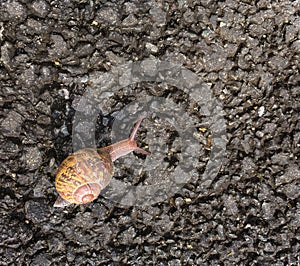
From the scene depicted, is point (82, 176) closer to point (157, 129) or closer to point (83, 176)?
point (83, 176)

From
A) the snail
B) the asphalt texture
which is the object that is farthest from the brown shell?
the asphalt texture

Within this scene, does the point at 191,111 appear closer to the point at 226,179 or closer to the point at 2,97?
the point at 226,179

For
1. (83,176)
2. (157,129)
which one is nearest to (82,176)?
(83,176)

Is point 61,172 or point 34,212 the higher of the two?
point 61,172

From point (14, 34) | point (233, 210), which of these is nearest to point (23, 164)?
point (14, 34)

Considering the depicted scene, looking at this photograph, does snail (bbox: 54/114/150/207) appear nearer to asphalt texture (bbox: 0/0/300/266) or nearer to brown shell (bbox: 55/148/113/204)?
brown shell (bbox: 55/148/113/204)

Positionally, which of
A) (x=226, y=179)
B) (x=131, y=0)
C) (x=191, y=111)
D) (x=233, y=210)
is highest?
(x=131, y=0)
